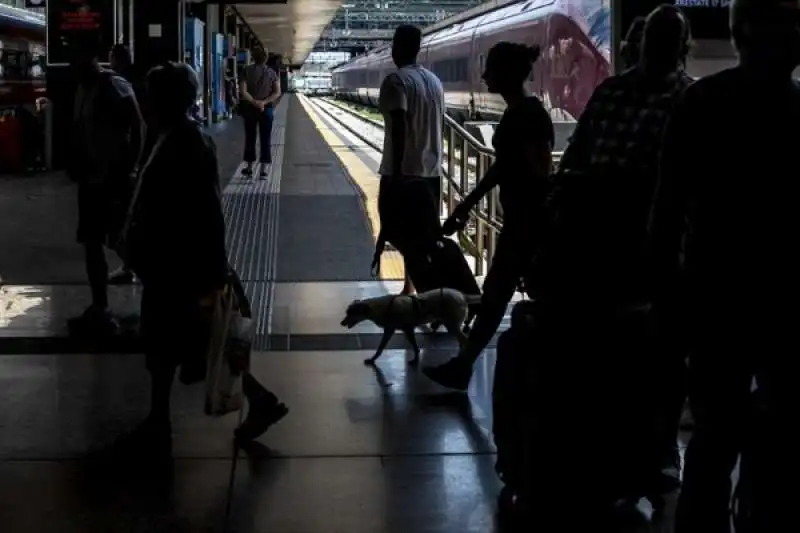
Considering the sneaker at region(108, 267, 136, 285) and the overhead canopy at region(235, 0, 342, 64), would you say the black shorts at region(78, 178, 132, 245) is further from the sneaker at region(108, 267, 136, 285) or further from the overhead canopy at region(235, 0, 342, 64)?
the overhead canopy at region(235, 0, 342, 64)

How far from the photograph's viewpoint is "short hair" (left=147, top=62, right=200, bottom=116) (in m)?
4.72

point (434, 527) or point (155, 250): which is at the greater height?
point (155, 250)

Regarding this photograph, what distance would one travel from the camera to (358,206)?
42.0ft

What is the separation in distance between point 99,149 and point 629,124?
362 centimetres

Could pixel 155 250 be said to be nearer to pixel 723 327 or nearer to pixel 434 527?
pixel 434 527

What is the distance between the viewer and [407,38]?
7.01 meters

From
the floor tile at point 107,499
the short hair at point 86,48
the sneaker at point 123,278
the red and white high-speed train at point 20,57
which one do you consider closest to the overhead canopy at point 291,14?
the red and white high-speed train at point 20,57

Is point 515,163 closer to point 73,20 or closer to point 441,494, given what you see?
point 441,494

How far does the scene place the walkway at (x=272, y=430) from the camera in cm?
425

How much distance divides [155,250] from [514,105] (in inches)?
66.5

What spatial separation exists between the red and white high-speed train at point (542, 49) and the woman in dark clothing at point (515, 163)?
18.2 feet

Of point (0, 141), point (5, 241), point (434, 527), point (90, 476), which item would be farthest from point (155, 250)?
point (0, 141)

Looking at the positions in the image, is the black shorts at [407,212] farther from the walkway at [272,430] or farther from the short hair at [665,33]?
the short hair at [665,33]

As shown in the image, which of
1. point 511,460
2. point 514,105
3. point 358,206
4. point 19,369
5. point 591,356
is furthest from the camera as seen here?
point 358,206
